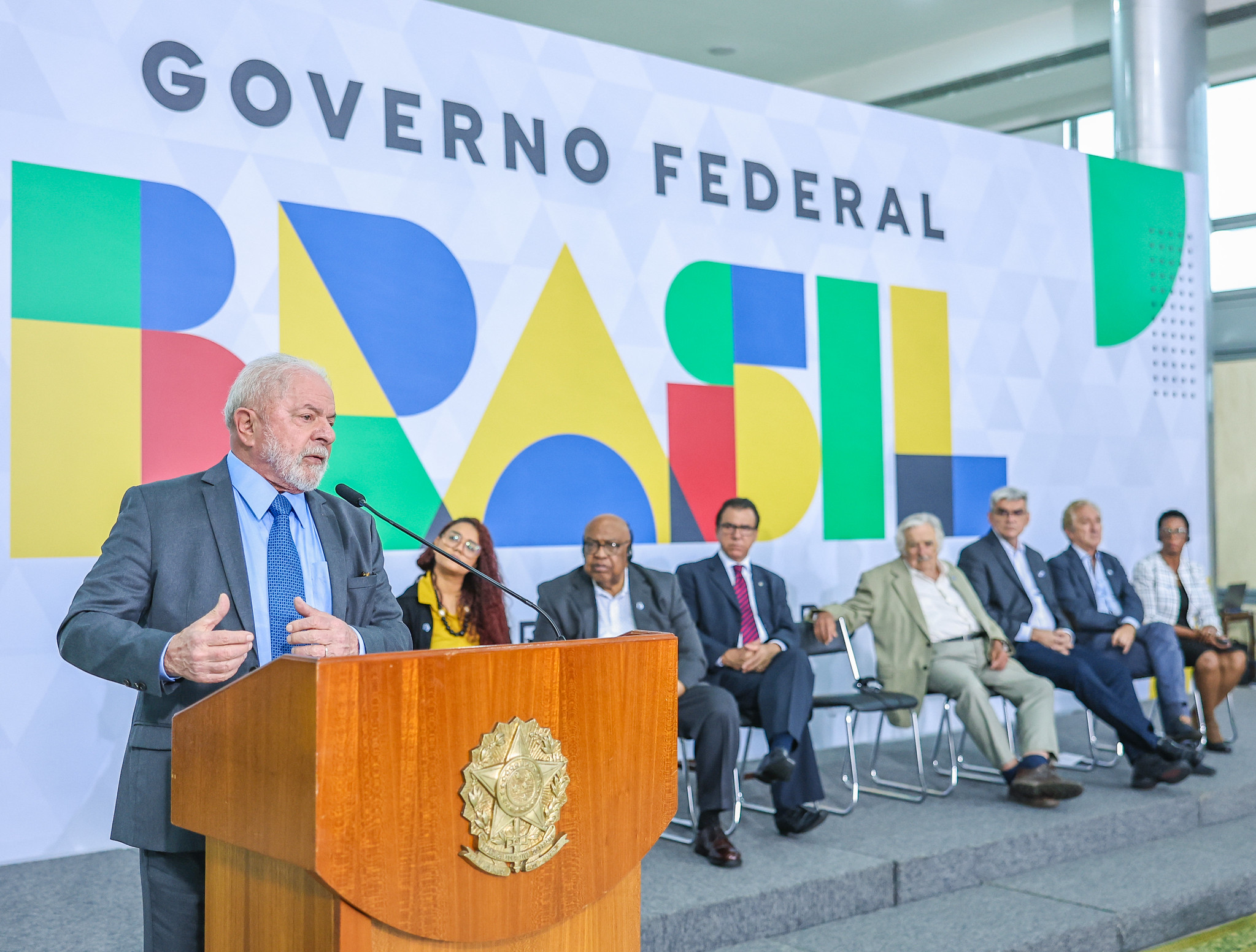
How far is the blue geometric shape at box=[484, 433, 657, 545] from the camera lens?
16.3 ft

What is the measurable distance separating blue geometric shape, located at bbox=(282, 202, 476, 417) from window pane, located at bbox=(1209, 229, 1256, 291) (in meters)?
6.44

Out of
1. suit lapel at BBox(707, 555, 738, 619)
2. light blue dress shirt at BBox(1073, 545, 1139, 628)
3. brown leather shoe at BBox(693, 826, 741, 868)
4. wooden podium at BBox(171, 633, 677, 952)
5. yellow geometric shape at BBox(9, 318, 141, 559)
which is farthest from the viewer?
light blue dress shirt at BBox(1073, 545, 1139, 628)

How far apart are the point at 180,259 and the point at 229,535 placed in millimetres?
2683

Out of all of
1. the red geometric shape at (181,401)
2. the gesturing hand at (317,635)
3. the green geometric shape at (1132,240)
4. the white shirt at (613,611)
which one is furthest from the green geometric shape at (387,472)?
the green geometric shape at (1132,240)

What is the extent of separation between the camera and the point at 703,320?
5.57 meters

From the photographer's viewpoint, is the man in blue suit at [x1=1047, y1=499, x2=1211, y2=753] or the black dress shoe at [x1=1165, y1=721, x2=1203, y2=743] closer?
the black dress shoe at [x1=1165, y1=721, x2=1203, y2=743]

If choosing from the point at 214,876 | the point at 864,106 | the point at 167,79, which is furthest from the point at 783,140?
the point at 214,876

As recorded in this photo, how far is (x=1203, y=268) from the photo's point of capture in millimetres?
7695

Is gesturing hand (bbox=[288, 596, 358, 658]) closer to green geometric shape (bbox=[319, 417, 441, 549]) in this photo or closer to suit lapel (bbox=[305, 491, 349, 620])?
suit lapel (bbox=[305, 491, 349, 620])

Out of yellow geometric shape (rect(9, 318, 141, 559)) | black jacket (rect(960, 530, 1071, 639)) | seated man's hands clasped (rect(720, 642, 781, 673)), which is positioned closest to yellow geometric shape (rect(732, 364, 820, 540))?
black jacket (rect(960, 530, 1071, 639))

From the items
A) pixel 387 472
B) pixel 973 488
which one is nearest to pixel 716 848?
pixel 387 472

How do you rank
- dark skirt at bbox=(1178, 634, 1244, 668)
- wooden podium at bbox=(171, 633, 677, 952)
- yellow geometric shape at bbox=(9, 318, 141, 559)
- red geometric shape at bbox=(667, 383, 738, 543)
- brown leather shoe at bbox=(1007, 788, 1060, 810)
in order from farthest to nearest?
dark skirt at bbox=(1178, 634, 1244, 668), red geometric shape at bbox=(667, 383, 738, 543), brown leather shoe at bbox=(1007, 788, 1060, 810), yellow geometric shape at bbox=(9, 318, 141, 559), wooden podium at bbox=(171, 633, 677, 952)

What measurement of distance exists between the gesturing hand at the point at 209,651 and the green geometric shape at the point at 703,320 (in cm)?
400

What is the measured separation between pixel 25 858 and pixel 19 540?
103 cm
